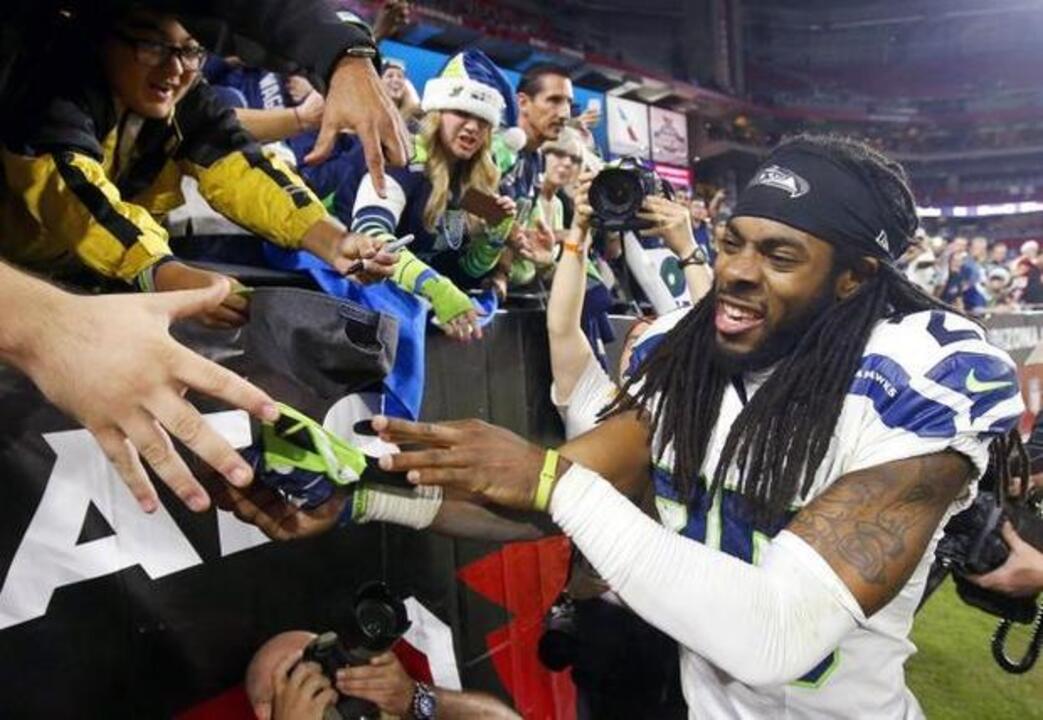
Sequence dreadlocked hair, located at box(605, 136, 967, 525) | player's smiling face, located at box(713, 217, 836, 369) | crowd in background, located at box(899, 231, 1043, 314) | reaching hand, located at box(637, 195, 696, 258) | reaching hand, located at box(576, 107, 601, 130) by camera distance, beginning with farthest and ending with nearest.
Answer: crowd in background, located at box(899, 231, 1043, 314) < reaching hand, located at box(576, 107, 601, 130) < reaching hand, located at box(637, 195, 696, 258) < player's smiling face, located at box(713, 217, 836, 369) < dreadlocked hair, located at box(605, 136, 967, 525)

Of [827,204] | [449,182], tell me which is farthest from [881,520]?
[449,182]

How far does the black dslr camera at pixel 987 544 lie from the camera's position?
6.81 feet

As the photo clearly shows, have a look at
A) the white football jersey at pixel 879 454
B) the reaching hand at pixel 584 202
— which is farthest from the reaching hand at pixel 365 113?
the reaching hand at pixel 584 202

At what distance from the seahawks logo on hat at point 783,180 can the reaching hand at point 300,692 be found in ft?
5.06

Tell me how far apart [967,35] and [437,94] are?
37051 mm

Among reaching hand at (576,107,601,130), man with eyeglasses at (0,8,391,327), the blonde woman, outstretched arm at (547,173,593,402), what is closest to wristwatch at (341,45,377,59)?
man with eyeglasses at (0,8,391,327)

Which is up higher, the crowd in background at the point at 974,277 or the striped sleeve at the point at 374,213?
the striped sleeve at the point at 374,213

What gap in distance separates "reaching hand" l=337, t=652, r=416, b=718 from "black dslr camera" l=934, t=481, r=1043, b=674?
138 centimetres

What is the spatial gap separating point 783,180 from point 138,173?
162cm

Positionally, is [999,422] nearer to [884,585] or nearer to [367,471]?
[884,585]

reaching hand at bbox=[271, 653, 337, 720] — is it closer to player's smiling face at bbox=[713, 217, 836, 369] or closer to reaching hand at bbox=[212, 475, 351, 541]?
reaching hand at bbox=[212, 475, 351, 541]

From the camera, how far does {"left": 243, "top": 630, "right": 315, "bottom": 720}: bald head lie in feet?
6.34

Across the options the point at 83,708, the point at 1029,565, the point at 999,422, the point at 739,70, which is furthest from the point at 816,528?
the point at 739,70

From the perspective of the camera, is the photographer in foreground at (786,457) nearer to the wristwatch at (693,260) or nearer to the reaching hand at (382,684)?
the reaching hand at (382,684)
